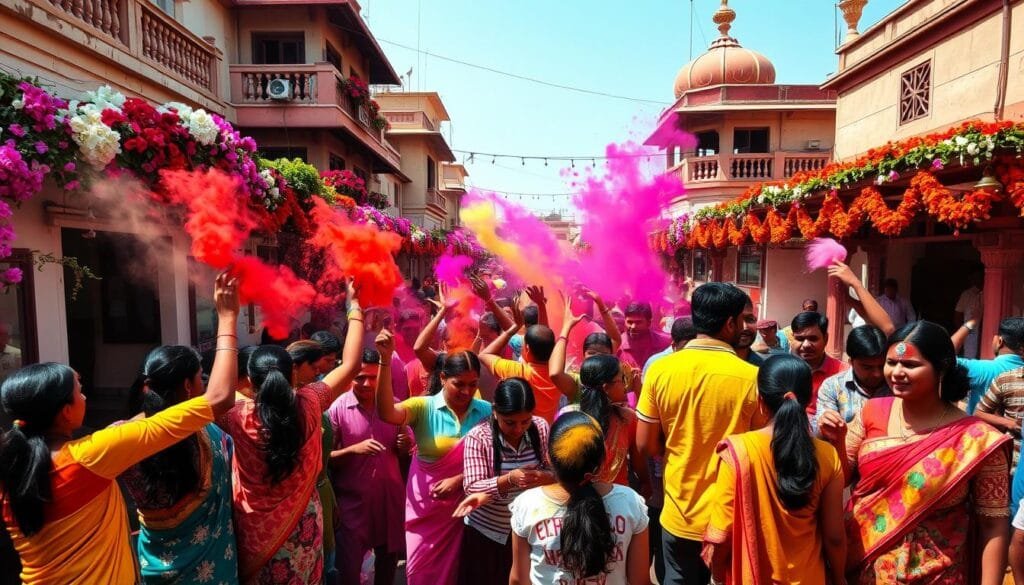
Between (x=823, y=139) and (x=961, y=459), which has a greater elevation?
(x=823, y=139)

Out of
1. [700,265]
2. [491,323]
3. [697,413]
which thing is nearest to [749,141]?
[700,265]

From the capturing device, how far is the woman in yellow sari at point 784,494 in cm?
208

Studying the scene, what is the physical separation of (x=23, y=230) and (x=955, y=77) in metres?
13.3

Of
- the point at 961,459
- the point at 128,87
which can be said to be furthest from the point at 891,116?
the point at 128,87

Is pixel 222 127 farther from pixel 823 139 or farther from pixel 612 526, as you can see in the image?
pixel 823 139

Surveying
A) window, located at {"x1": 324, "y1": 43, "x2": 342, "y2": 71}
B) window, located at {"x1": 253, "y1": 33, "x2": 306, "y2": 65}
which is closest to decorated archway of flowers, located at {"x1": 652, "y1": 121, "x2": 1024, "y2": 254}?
window, located at {"x1": 324, "y1": 43, "x2": 342, "y2": 71}

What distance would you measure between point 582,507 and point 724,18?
25.1m

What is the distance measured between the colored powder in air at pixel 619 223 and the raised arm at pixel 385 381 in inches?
415

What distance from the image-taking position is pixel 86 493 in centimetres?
204

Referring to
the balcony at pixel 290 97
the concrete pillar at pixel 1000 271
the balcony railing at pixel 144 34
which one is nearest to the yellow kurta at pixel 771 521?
the concrete pillar at pixel 1000 271

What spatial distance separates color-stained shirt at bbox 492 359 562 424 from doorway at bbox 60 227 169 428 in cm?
590

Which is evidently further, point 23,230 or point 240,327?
point 240,327

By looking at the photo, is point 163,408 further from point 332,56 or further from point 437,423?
point 332,56

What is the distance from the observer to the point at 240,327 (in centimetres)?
914
